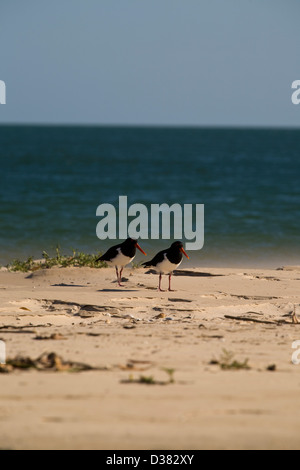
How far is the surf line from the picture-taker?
63.6ft

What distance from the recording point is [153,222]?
22.2 meters

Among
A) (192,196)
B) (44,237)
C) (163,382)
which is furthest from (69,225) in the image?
(163,382)

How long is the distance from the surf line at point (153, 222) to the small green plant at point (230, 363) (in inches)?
467

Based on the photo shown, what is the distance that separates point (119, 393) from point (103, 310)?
395cm

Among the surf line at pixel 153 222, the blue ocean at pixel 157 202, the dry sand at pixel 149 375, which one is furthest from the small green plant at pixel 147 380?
the surf line at pixel 153 222

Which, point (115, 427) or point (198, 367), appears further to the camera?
point (198, 367)

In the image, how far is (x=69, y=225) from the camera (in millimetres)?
21828

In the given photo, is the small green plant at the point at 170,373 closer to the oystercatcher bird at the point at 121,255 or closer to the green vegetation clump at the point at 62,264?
the oystercatcher bird at the point at 121,255

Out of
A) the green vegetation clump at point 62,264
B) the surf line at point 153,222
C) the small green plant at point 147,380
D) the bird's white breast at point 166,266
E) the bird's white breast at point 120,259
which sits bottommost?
the small green plant at point 147,380

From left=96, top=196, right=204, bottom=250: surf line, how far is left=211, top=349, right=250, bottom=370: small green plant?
39.0 feet

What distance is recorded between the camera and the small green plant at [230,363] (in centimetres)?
571

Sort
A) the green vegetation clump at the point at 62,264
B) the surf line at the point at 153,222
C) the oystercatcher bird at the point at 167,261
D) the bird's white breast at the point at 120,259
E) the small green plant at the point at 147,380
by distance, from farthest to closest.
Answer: the surf line at the point at 153,222
the green vegetation clump at the point at 62,264
the bird's white breast at the point at 120,259
the oystercatcher bird at the point at 167,261
the small green plant at the point at 147,380
